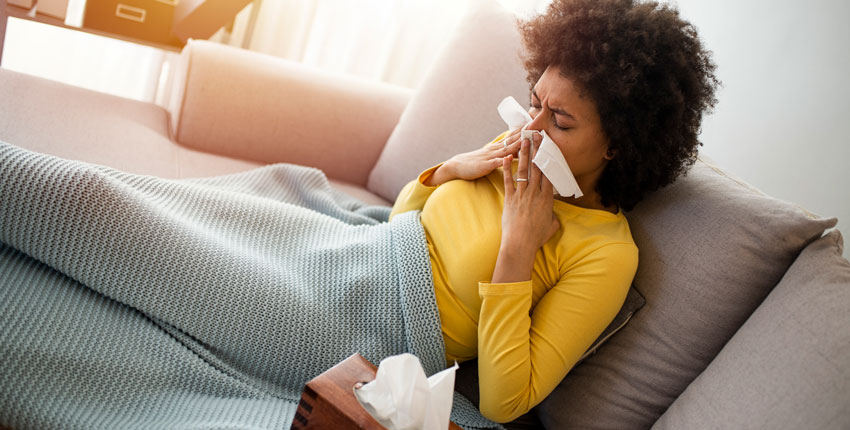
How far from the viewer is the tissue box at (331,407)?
85 cm

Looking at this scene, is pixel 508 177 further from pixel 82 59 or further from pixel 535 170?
pixel 82 59

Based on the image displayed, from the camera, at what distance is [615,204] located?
1.32 m

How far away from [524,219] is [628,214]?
0.29 metres

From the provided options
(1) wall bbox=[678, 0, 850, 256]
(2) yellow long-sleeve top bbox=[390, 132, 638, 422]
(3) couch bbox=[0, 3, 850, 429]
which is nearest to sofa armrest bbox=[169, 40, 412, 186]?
(3) couch bbox=[0, 3, 850, 429]

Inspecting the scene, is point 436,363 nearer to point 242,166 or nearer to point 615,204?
point 615,204

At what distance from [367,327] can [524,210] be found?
1.18 feet

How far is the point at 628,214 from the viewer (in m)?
1.36

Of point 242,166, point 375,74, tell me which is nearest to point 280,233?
point 242,166

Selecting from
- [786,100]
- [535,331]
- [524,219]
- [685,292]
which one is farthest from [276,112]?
[786,100]

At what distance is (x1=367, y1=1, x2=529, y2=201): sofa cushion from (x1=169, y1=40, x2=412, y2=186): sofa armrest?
0.11m

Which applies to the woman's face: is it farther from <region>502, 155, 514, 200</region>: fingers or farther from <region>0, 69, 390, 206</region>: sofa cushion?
<region>0, 69, 390, 206</region>: sofa cushion

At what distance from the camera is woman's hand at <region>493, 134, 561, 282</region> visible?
117 cm

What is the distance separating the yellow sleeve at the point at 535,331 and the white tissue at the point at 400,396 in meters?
0.29

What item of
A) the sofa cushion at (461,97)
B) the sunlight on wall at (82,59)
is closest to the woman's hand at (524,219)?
the sofa cushion at (461,97)
